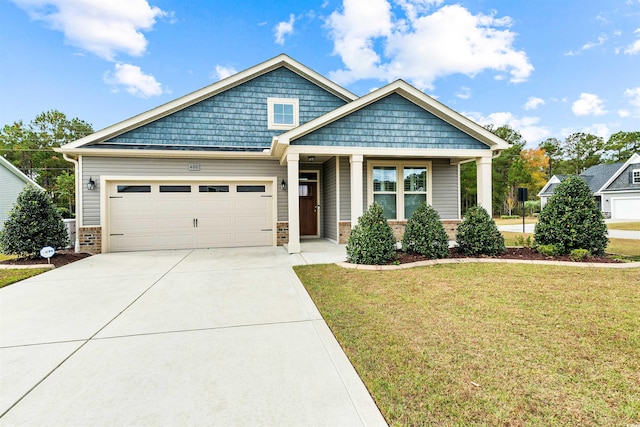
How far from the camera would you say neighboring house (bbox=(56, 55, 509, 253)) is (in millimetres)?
8078

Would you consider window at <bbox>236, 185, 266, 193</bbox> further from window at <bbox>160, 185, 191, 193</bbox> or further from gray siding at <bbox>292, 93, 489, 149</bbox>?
gray siding at <bbox>292, 93, 489, 149</bbox>

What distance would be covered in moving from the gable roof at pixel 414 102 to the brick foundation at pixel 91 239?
18.8 feet

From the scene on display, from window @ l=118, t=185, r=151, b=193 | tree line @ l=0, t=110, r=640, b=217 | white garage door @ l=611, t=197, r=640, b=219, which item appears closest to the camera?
window @ l=118, t=185, r=151, b=193

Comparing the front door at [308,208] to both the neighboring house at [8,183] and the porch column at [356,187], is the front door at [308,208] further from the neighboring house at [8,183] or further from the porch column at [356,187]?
the neighboring house at [8,183]

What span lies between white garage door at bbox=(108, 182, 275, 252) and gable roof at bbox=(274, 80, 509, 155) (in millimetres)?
2198

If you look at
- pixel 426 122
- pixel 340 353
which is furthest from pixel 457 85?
pixel 340 353

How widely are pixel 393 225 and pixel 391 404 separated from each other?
26.1 ft

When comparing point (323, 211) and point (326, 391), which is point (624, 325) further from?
point (323, 211)

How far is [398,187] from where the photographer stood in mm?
9773

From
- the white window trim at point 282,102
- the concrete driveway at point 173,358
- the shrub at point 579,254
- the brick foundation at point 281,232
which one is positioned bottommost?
the concrete driveway at point 173,358

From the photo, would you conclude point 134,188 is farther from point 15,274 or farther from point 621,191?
point 621,191

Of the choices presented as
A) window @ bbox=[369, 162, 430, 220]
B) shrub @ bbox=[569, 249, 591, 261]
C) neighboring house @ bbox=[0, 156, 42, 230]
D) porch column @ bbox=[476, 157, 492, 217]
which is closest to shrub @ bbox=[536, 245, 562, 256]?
shrub @ bbox=[569, 249, 591, 261]

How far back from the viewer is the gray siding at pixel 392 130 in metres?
7.95

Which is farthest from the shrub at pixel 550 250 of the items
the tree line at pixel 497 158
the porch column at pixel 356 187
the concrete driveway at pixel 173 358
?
the tree line at pixel 497 158
